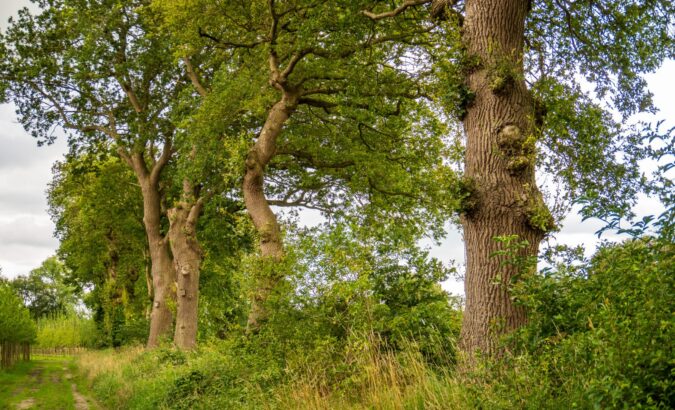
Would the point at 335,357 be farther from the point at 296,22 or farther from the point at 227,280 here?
the point at 227,280

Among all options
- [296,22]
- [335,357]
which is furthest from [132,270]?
[335,357]

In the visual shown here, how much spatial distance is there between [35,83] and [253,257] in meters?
16.9

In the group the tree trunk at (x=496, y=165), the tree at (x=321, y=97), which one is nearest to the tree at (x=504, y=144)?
the tree trunk at (x=496, y=165)

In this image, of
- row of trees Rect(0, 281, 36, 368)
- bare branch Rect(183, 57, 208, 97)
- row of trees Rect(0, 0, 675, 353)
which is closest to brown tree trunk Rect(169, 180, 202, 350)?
row of trees Rect(0, 0, 675, 353)

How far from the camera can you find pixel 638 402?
4.16 m

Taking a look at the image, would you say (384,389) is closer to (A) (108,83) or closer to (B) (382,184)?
(B) (382,184)

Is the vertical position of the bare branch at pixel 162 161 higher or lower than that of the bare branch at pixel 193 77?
lower

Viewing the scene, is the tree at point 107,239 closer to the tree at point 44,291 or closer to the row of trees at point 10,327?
the row of trees at point 10,327

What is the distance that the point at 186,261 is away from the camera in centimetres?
2419

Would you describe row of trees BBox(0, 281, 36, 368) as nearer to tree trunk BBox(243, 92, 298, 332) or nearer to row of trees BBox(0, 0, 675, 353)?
row of trees BBox(0, 0, 675, 353)

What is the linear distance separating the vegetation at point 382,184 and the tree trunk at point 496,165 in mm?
30

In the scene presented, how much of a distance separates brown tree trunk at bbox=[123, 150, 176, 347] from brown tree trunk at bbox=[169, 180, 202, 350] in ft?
9.76

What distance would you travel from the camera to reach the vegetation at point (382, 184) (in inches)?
226

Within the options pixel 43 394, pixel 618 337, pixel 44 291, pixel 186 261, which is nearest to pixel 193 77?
pixel 186 261
